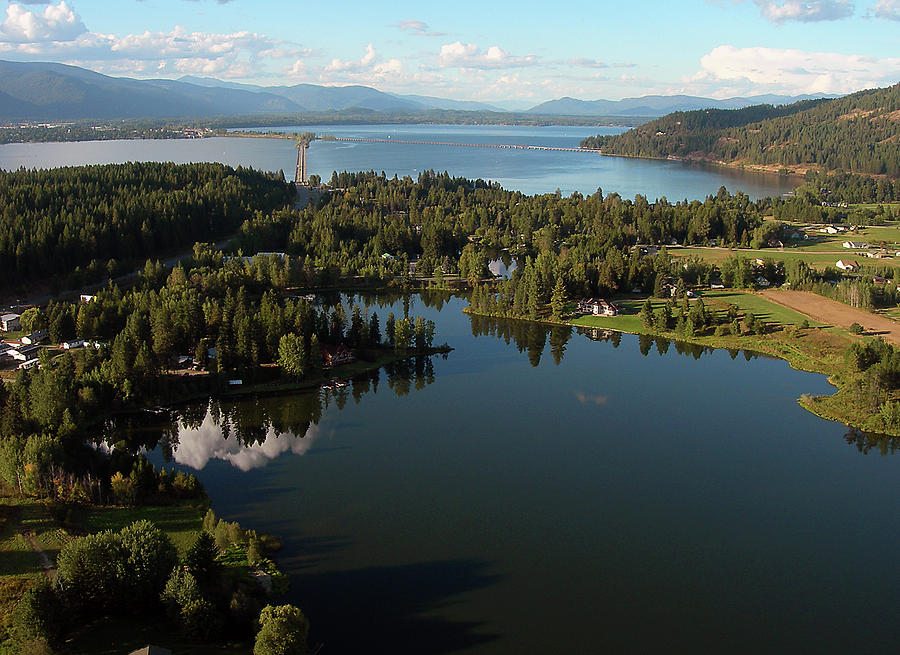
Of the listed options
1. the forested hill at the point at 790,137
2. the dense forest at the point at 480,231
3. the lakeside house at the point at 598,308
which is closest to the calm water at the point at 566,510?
the lakeside house at the point at 598,308

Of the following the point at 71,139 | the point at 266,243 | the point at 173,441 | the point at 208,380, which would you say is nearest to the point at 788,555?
the point at 173,441

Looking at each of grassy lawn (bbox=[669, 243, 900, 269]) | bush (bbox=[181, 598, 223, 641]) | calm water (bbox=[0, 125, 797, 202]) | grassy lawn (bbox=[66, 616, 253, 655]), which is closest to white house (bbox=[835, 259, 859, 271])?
grassy lawn (bbox=[669, 243, 900, 269])

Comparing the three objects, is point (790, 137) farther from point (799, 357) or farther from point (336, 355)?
point (336, 355)

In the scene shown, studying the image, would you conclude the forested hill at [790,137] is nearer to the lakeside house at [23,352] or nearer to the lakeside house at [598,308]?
the lakeside house at [598,308]

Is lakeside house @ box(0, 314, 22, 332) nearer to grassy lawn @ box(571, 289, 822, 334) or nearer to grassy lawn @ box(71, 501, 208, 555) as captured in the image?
grassy lawn @ box(71, 501, 208, 555)

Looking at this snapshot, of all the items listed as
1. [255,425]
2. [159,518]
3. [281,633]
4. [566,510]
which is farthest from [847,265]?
[281,633]

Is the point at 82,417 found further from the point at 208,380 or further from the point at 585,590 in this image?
the point at 585,590
